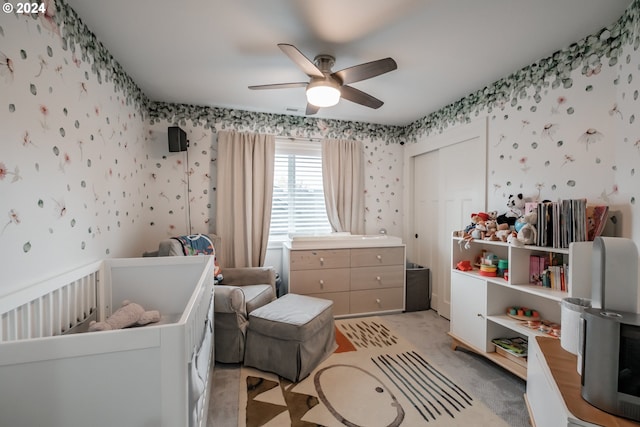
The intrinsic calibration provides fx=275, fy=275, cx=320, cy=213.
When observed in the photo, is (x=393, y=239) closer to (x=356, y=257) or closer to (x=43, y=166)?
(x=356, y=257)

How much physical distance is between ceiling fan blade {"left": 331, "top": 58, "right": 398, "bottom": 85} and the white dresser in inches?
67.1

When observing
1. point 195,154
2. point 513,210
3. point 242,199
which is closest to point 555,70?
point 513,210

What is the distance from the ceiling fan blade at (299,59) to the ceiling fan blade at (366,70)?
0.49ft

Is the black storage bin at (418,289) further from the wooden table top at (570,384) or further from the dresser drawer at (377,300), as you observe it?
the wooden table top at (570,384)

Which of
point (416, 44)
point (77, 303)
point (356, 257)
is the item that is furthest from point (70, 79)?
point (356, 257)

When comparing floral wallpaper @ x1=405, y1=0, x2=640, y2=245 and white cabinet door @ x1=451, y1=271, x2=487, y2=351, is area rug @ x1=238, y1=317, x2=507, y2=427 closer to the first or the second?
white cabinet door @ x1=451, y1=271, x2=487, y2=351

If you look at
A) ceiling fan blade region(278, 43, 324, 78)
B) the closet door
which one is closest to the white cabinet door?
the closet door

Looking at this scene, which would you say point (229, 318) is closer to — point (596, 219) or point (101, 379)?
point (101, 379)

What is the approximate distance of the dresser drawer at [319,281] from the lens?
2898 millimetres

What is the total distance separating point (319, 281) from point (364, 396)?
130cm

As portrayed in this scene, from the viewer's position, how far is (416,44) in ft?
6.14

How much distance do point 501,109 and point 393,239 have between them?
1.67 metres

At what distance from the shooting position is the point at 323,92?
6.26 ft

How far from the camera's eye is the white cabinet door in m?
2.14
